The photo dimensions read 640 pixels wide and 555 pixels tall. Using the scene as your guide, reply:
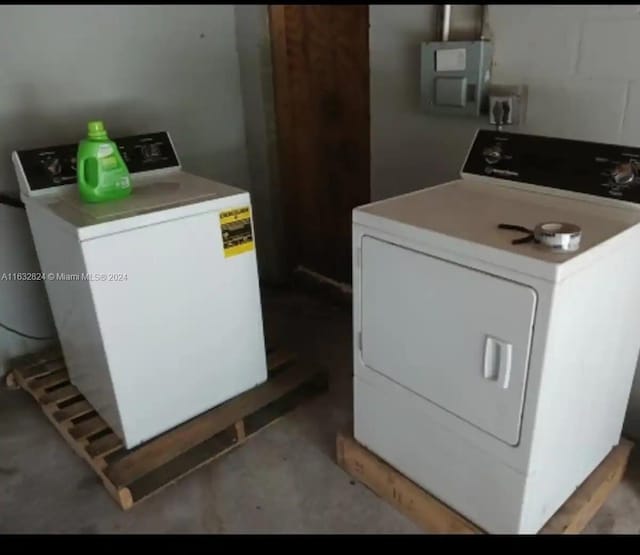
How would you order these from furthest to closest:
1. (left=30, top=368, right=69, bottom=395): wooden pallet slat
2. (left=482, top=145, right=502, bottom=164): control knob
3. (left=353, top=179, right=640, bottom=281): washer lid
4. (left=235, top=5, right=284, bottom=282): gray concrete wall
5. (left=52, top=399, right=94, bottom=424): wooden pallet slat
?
(left=235, top=5, right=284, bottom=282): gray concrete wall
(left=30, top=368, right=69, bottom=395): wooden pallet slat
(left=52, top=399, right=94, bottom=424): wooden pallet slat
(left=482, top=145, right=502, bottom=164): control knob
(left=353, top=179, right=640, bottom=281): washer lid

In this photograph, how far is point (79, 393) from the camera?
2170mm

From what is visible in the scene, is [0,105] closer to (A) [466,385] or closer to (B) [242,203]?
(B) [242,203]

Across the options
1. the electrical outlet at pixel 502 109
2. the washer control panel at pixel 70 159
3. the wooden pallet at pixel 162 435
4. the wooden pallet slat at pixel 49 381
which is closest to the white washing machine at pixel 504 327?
the electrical outlet at pixel 502 109

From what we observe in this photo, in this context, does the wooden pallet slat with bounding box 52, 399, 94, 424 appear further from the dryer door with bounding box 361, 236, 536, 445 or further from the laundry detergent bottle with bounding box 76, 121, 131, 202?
the dryer door with bounding box 361, 236, 536, 445

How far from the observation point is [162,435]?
1942mm

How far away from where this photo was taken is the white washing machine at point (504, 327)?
4.14ft

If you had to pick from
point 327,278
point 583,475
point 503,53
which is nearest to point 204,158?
point 327,278

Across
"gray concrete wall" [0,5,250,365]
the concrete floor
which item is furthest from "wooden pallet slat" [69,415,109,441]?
"gray concrete wall" [0,5,250,365]

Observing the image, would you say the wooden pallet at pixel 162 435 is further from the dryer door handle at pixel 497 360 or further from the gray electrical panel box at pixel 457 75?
the gray electrical panel box at pixel 457 75

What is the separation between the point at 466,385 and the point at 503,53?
1.17 m

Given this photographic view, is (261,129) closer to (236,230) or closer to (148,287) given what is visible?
(236,230)

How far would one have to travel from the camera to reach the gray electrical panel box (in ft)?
6.27

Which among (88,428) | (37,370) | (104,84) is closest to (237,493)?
(88,428)

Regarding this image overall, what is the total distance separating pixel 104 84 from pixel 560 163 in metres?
1.92
